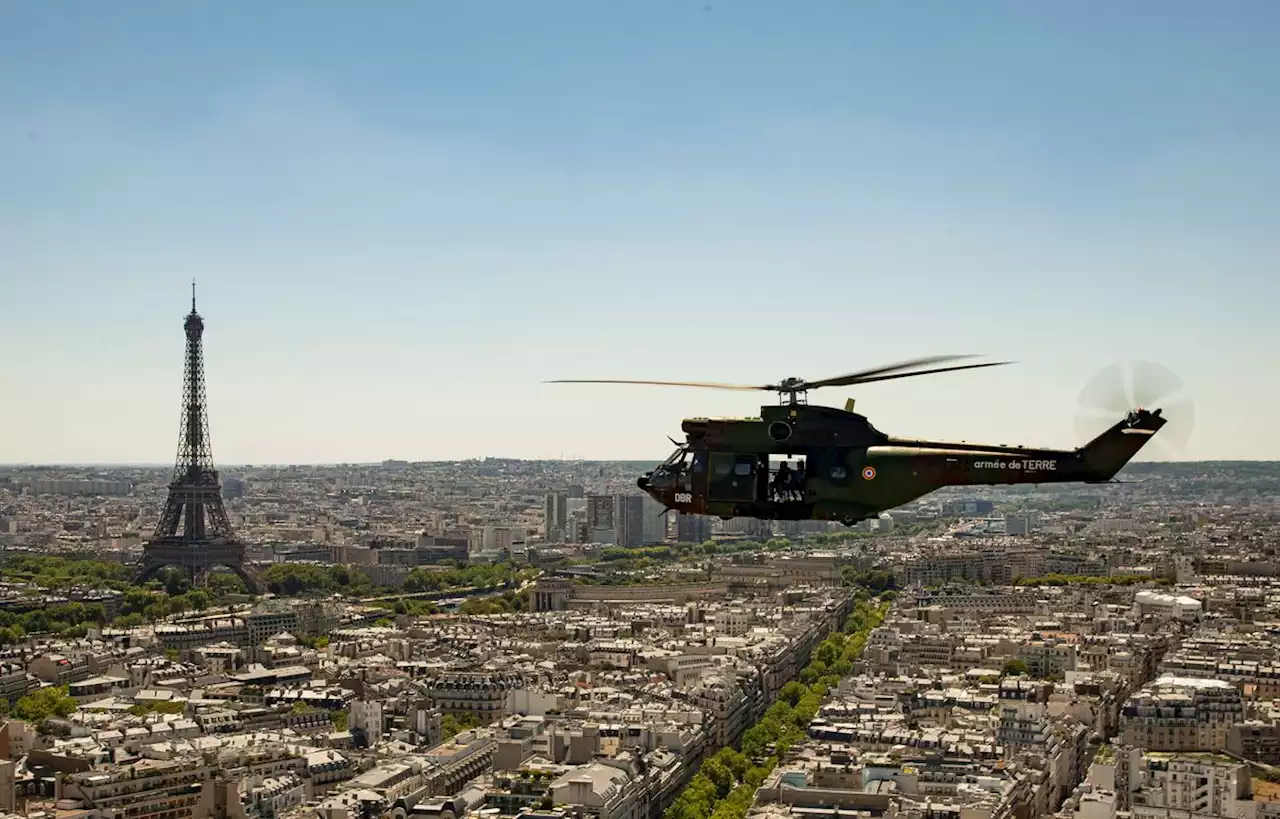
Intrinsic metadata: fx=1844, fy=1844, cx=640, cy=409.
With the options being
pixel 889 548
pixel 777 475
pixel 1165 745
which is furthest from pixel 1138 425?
pixel 889 548

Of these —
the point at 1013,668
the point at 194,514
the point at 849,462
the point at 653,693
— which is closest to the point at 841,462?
the point at 849,462

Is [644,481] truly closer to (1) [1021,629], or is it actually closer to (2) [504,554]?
(1) [1021,629]

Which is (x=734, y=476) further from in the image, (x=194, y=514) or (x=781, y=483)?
(x=194, y=514)

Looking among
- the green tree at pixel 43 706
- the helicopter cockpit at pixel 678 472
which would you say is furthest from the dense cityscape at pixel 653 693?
the helicopter cockpit at pixel 678 472

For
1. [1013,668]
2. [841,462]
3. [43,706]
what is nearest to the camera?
[841,462]

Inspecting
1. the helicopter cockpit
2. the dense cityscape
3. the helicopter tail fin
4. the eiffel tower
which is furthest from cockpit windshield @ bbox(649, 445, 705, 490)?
the eiffel tower

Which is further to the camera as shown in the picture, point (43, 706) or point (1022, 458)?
point (43, 706)
